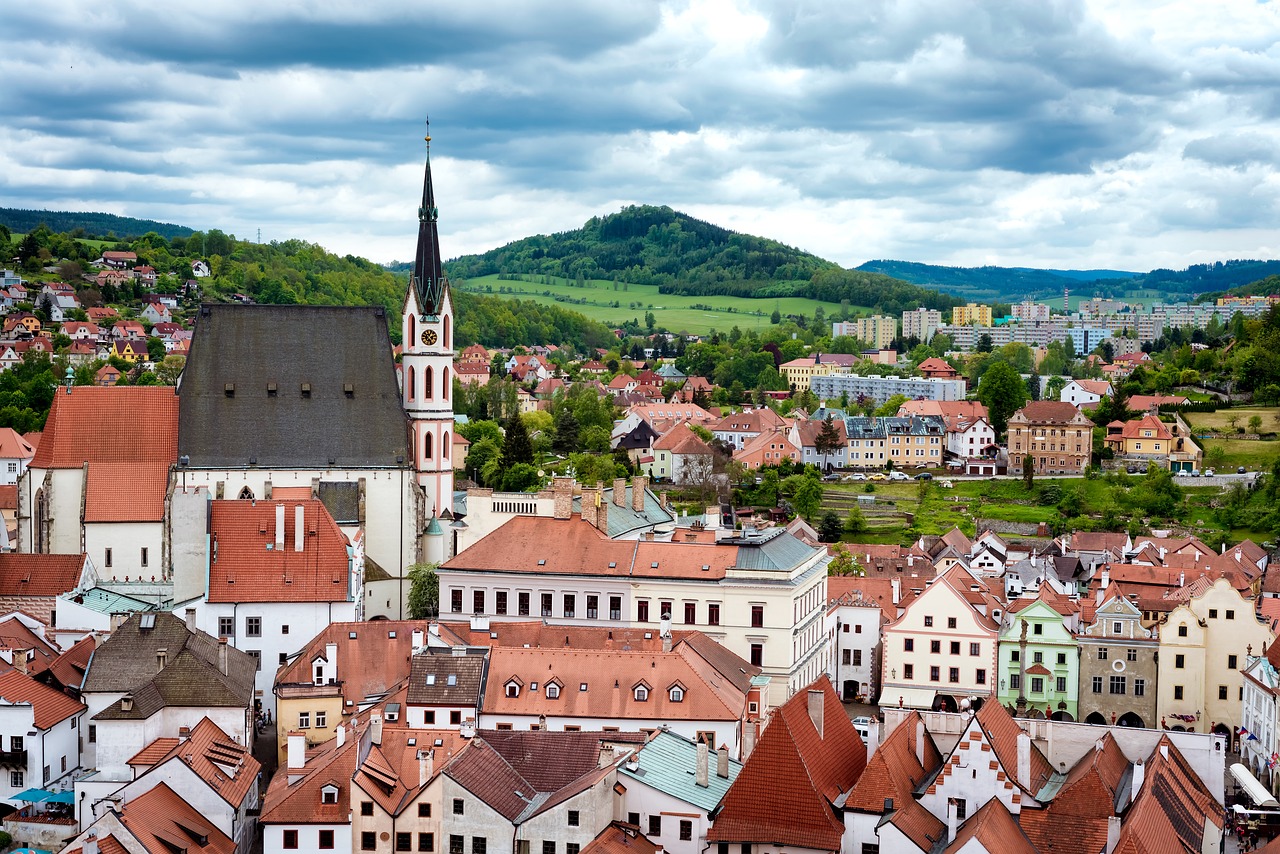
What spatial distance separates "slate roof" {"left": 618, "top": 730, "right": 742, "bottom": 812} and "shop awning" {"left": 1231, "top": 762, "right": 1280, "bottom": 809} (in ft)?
57.3

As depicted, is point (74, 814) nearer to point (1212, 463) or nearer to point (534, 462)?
point (534, 462)

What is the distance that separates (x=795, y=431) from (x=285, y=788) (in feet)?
338

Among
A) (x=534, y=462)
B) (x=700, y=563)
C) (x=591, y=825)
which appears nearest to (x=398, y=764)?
(x=591, y=825)

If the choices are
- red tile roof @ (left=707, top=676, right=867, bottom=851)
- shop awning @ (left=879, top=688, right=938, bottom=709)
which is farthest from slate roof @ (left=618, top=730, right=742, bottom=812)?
shop awning @ (left=879, top=688, right=938, bottom=709)

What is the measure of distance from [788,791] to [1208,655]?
30723 millimetres

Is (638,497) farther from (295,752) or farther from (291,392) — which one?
(295,752)

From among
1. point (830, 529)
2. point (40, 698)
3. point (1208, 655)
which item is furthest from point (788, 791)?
point (830, 529)

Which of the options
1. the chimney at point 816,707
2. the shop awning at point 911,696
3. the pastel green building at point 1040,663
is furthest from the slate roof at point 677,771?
the pastel green building at point 1040,663

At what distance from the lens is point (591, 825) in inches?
1716

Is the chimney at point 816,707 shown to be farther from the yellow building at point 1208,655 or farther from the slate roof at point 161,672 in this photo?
the yellow building at point 1208,655

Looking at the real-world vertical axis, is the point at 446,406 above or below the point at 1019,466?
above

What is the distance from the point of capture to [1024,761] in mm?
45750

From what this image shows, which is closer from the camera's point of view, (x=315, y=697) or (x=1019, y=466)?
(x=315, y=697)

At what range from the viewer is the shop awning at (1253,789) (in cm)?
5141
